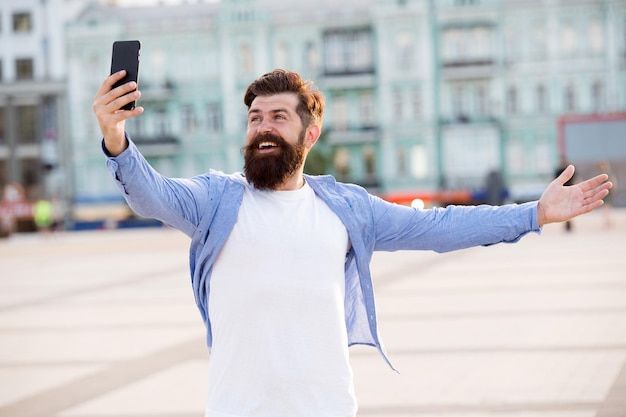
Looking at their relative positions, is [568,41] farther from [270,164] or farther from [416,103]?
[270,164]

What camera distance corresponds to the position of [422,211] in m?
3.54

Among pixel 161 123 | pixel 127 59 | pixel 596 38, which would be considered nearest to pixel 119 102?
pixel 127 59

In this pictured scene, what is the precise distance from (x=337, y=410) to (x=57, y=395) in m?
4.73

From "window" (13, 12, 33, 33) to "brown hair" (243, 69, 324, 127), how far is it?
59.0 meters

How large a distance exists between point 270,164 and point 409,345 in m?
6.07

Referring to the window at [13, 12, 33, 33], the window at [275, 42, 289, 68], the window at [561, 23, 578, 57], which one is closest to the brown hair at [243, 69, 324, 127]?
the window at [561, 23, 578, 57]

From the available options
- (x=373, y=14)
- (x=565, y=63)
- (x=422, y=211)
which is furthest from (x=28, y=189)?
(x=422, y=211)

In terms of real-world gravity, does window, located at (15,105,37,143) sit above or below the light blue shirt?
above

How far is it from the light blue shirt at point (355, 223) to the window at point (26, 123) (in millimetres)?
57160

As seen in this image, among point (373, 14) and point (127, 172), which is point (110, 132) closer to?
point (127, 172)

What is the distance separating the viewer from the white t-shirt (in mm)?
3084

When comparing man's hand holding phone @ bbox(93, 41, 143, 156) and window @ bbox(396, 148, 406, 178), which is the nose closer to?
man's hand holding phone @ bbox(93, 41, 143, 156)

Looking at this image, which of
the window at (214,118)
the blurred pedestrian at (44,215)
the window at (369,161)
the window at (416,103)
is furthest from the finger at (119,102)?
the window at (214,118)

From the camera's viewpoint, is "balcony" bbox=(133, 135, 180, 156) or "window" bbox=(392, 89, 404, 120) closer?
"window" bbox=(392, 89, 404, 120)
